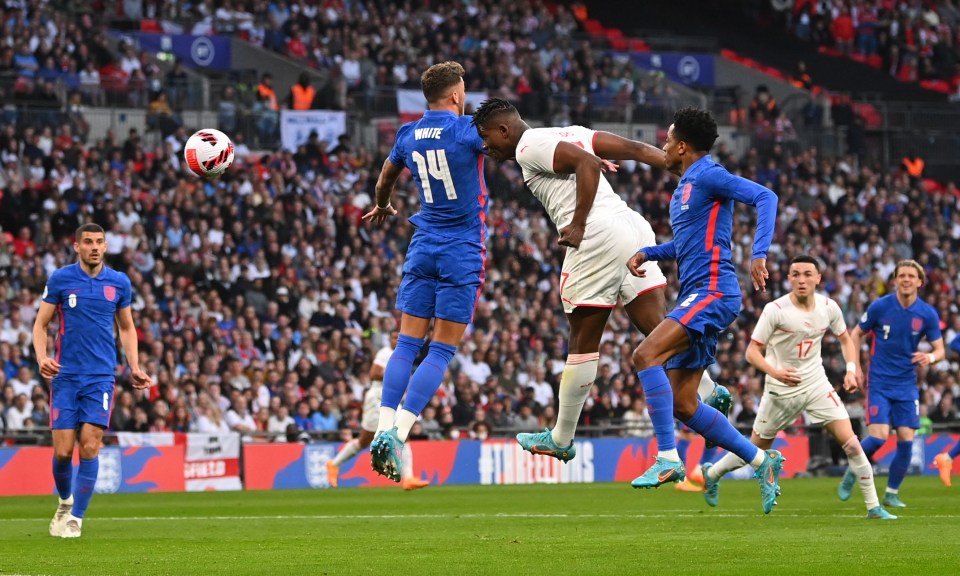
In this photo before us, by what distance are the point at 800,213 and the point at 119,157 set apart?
1445 cm

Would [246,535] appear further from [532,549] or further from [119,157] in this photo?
[119,157]

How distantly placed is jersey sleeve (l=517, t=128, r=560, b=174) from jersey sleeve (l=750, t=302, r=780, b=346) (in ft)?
15.9

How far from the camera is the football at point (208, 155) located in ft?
39.7

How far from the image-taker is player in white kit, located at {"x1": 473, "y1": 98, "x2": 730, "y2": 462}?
34.0ft

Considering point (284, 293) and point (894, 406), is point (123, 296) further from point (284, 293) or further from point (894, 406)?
point (284, 293)

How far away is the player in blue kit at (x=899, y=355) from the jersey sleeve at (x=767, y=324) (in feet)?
5.31

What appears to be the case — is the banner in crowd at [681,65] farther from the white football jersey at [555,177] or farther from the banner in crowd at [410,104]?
the white football jersey at [555,177]

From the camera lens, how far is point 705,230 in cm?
1041

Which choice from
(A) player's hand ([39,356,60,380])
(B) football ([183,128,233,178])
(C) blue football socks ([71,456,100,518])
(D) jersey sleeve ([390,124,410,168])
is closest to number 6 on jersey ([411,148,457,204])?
(D) jersey sleeve ([390,124,410,168])

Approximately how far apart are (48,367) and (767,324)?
6.65 m

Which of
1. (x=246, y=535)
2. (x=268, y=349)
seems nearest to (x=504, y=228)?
Answer: (x=268, y=349)

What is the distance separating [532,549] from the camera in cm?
1010

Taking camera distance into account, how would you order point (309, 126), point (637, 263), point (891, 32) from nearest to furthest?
point (637, 263)
point (309, 126)
point (891, 32)

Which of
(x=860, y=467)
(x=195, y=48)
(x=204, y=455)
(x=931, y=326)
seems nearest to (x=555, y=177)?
(x=860, y=467)
